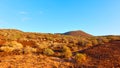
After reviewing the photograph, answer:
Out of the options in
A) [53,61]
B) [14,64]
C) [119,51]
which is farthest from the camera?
[119,51]

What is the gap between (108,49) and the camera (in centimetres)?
1970

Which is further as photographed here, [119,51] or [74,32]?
[74,32]

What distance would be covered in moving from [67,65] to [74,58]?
2.10m

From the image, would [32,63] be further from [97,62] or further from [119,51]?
[119,51]

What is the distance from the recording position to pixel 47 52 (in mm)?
19844

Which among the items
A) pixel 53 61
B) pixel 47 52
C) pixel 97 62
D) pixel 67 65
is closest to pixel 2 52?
pixel 47 52

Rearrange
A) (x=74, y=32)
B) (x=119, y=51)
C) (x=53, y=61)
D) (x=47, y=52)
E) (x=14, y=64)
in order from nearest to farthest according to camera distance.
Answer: (x=14, y=64) < (x=53, y=61) < (x=119, y=51) < (x=47, y=52) < (x=74, y=32)

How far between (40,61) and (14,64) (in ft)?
6.85

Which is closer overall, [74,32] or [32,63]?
[32,63]

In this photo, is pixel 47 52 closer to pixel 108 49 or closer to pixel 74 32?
pixel 108 49

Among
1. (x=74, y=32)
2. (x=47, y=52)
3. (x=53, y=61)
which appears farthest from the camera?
(x=74, y=32)

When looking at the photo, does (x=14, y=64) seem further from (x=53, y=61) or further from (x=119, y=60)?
(x=119, y=60)

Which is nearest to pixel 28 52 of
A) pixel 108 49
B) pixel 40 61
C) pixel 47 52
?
pixel 47 52

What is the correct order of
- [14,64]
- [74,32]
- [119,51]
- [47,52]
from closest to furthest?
[14,64] → [119,51] → [47,52] → [74,32]
